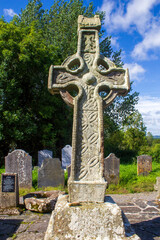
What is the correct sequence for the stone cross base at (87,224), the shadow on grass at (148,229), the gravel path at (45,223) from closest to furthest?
the stone cross base at (87,224) < the shadow on grass at (148,229) < the gravel path at (45,223)

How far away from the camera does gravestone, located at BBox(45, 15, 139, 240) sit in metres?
2.43

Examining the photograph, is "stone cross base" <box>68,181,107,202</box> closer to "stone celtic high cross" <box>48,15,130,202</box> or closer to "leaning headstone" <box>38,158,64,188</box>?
A: "stone celtic high cross" <box>48,15,130,202</box>

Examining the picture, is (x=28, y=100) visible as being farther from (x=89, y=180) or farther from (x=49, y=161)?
(x=89, y=180)

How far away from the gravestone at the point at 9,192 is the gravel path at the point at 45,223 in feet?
1.51

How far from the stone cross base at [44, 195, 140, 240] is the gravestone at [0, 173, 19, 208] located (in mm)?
3090

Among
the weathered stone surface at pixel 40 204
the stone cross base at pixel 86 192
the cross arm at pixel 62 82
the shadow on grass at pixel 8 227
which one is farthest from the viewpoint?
the weathered stone surface at pixel 40 204

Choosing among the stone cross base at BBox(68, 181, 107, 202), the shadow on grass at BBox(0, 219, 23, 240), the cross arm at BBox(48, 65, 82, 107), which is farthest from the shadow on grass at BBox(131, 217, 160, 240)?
the cross arm at BBox(48, 65, 82, 107)

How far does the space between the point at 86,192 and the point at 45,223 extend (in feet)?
6.40

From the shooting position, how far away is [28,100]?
578 inches

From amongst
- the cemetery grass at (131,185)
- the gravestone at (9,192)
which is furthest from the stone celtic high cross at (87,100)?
the cemetery grass at (131,185)

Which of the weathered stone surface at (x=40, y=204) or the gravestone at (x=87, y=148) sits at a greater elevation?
the gravestone at (x=87, y=148)

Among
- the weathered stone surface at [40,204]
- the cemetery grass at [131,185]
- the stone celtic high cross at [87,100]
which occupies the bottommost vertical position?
the cemetery grass at [131,185]

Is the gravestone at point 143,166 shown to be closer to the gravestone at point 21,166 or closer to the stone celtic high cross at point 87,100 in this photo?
the gravestone at point 21,166

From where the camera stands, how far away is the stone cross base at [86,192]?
2689mm
